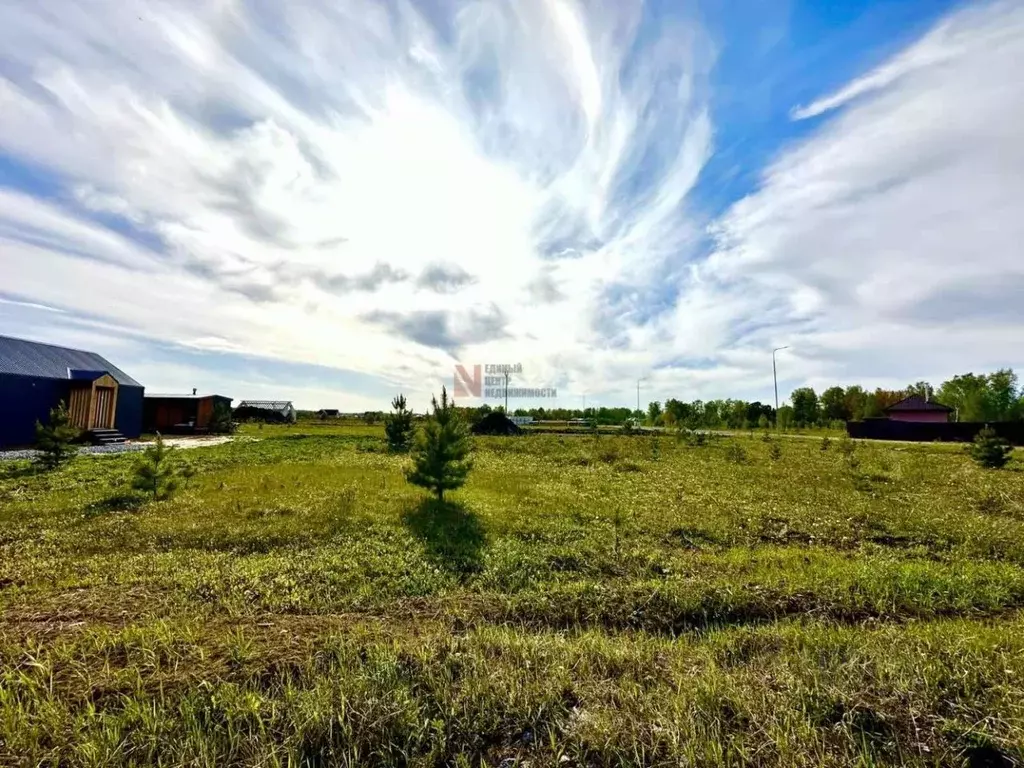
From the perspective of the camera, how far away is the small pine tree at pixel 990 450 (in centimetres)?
1700

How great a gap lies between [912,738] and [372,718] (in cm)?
342

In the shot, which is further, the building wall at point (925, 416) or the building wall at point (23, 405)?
the building wall at point (925, 416)

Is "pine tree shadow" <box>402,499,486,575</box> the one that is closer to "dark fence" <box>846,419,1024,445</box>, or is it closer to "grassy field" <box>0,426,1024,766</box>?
"grassy field" <box>0,426,1024,766</box>

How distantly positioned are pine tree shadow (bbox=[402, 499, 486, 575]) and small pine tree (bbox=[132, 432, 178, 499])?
18.8ft

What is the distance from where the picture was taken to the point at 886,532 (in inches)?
346

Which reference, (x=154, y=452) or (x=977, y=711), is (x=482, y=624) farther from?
(x=154, y=452)

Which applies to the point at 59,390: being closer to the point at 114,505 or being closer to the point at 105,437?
the point at 105,437

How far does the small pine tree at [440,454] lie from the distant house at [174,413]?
94.8 feet

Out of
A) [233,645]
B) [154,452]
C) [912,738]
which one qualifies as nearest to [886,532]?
[912,738]

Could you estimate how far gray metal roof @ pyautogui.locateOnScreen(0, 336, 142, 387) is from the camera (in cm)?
2008

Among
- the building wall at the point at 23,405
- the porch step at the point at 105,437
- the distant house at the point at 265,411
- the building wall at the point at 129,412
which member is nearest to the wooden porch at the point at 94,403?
the porch step at the point at 105,437

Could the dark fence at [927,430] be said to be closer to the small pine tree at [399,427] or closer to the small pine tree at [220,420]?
the small pine tree at [399,427]

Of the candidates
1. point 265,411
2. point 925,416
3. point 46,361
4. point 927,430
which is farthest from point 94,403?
point 925,416

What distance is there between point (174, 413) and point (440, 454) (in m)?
30.3
